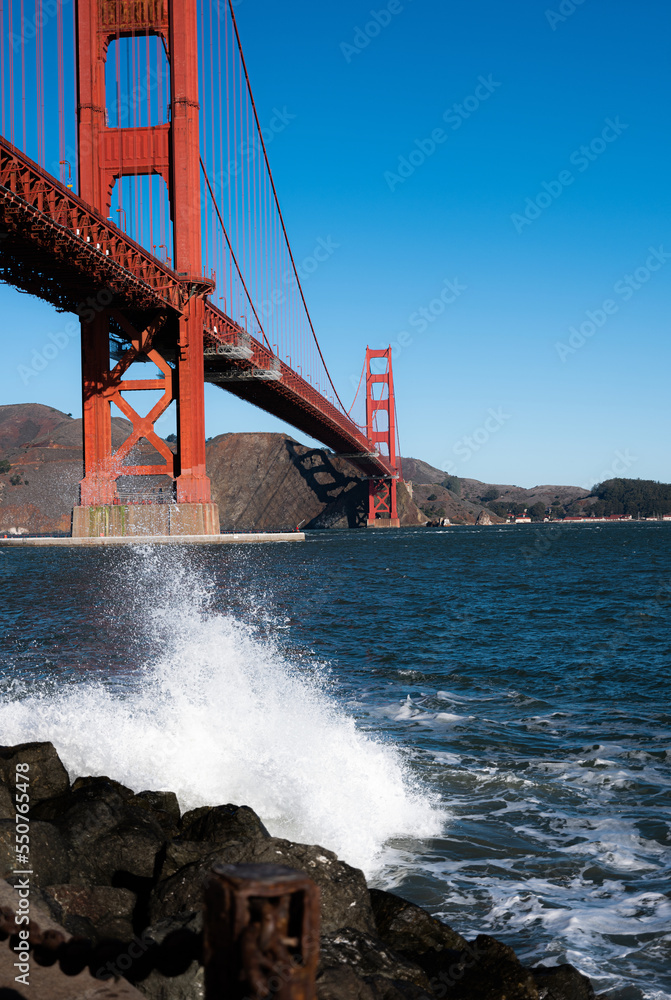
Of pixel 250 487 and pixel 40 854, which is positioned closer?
pixel 40 854

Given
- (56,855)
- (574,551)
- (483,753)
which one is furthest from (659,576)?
(56,855)

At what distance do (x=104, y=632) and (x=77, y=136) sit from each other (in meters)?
29.0

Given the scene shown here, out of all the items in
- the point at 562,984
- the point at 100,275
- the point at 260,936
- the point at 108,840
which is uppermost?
the point at 100,275

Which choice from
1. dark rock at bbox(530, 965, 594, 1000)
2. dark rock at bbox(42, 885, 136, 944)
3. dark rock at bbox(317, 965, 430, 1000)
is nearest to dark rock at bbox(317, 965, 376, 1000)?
dark rock at bbox(317, 965, 430, 1000)

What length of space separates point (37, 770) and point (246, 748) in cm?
192

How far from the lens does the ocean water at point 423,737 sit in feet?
13.4

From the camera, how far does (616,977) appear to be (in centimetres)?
331

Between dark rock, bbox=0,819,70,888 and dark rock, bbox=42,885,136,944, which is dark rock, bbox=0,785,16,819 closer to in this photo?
dark rock, bbox=0,819,70,888

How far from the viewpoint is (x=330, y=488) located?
108 metres

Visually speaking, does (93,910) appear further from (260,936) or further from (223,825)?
(260,936)

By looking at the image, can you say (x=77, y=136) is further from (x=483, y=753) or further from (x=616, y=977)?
(x=616, y=977)

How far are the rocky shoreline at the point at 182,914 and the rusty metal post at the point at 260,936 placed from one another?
106cm

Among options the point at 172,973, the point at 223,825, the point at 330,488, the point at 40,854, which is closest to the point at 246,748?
the point at 223,825

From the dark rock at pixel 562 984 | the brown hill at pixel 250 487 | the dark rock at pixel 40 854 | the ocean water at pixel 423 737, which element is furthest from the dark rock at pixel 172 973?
the brown hill at pixel 250 487
